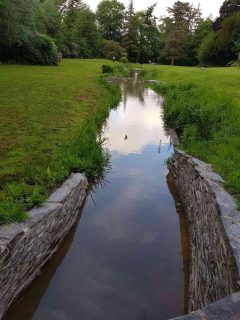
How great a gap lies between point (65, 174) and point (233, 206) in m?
2.97

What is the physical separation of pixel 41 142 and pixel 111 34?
6428 centimetres

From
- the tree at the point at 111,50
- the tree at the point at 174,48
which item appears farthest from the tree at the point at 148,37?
the tree at the point at 174,48

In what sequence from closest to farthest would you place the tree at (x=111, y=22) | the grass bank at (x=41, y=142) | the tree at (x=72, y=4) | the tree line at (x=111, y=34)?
the grass bank at (x=41, y=142) → the tree line at (x=111, y=34) → the tree at (x=111, y=22) → the tree at (x=72, y=4)

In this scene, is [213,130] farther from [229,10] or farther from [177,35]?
[177,35]

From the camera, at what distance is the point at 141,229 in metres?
5.76

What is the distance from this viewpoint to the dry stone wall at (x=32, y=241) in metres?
3.69

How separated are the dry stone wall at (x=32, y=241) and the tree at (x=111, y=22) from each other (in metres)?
64.7

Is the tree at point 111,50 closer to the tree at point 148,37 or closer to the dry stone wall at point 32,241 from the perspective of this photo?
the tree at point 148,37

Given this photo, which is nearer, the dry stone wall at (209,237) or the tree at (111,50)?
the dry stone wall at (209,237)

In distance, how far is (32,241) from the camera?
4176mm

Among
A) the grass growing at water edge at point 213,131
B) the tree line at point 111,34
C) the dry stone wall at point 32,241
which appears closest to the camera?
the dry stone wall at point 32,241

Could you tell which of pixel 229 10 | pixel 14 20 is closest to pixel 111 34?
pixel 14 20

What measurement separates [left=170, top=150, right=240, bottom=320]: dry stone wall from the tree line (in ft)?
38.6

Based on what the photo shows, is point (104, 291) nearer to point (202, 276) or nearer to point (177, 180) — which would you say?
point (202, 276)
